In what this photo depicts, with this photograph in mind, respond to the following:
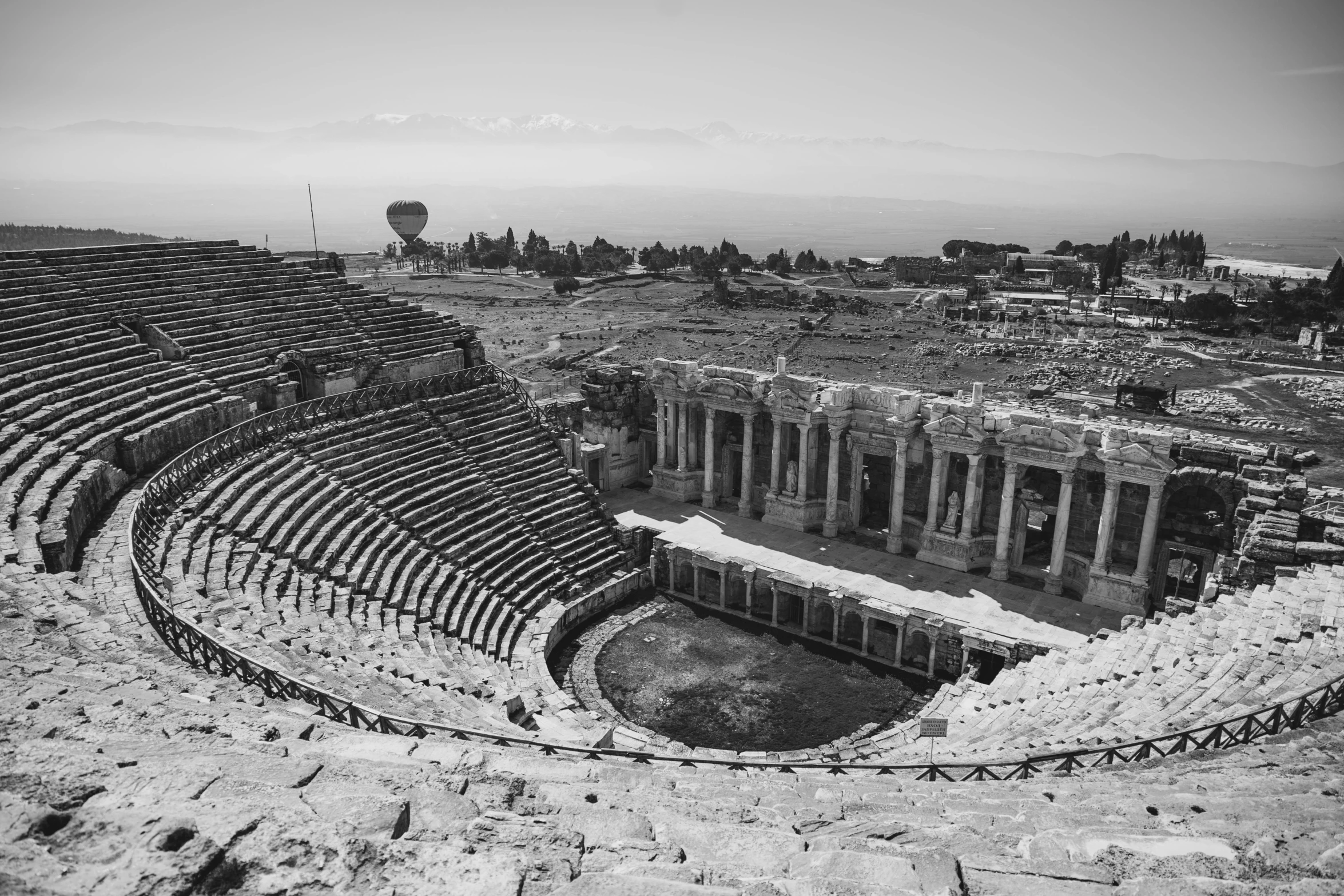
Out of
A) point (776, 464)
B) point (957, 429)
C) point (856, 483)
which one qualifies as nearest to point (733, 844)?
point (957, 429)

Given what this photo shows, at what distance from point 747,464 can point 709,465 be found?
6.45 feet

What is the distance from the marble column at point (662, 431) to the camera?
36.6 m

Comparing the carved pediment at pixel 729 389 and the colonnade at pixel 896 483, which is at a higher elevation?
the carved pediment at pixel 729 389

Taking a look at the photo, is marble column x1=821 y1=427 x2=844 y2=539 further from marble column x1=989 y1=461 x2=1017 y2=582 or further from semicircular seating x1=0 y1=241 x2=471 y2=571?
semicircular seating x1=0 y1=241 x2=471 y2=571

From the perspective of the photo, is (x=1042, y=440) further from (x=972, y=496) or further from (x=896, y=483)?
(x=896, y=483)

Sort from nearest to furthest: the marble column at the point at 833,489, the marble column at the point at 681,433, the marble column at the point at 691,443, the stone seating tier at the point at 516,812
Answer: the stone seating tier at the point at 516,812
the marble column at the point at 833,489
the marble column at the point at 681,433
the marble column at the point at 691,443

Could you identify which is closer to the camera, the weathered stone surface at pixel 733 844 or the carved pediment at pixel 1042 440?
the weathered stone surface at pixel 733 844

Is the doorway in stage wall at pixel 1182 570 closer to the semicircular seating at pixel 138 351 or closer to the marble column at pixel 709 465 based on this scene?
the marble column at pixel 709 465

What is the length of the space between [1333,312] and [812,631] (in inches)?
4456

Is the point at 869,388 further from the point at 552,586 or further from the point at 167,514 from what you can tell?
the point at 167,514

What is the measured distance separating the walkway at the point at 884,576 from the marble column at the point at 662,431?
2.20 meters

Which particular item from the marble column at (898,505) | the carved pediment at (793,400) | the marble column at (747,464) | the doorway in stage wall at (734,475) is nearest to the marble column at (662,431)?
the doorway in stage wall at (734,475)

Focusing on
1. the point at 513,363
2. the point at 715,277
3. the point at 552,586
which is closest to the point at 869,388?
the point at 552,586

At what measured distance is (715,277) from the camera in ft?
463
